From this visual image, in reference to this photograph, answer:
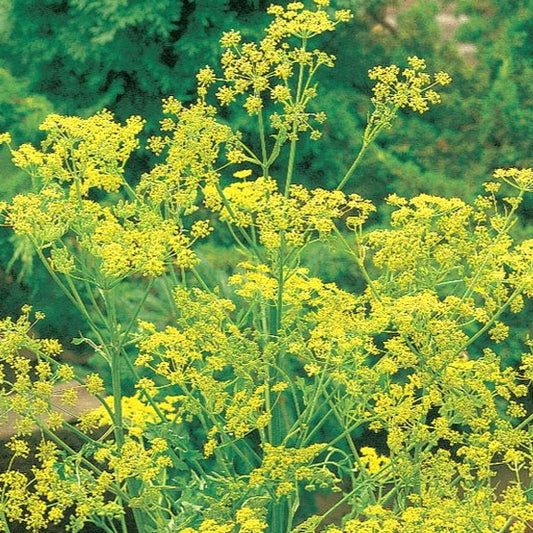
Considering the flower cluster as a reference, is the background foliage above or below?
below

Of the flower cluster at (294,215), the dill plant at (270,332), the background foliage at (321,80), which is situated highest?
the flower cluster at (294,215)

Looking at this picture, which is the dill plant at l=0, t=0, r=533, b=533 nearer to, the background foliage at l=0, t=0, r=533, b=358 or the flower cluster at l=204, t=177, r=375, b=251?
the flower cluster at l=204, t=177, r=375, b=251

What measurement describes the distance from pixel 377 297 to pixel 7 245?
3222 millimetres

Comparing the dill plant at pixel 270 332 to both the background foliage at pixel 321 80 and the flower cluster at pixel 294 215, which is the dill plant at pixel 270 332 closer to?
the flower cluster at pixel 294 215

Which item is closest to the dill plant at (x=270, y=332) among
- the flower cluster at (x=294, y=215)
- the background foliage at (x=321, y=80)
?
the flower cluster at (x=294, y=215)

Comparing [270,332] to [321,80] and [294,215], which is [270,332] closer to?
[294,215]

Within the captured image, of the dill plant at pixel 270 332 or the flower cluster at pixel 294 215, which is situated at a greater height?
the flower cluster at pixel 294 215

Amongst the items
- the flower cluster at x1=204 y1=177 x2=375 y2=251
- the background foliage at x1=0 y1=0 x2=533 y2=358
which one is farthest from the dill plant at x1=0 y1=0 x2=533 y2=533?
the background foliage at x1=0 y1=0 x2=533 y2=358

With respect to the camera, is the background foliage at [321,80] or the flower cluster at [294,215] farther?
the background foliage at [321,80]

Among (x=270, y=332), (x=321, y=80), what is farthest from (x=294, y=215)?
(x=321, y=80)

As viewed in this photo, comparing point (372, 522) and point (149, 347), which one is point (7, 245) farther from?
point (372, 522)

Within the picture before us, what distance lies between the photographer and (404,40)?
578 centimetres

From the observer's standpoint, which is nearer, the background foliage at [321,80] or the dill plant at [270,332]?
the dill plant at [270,332]

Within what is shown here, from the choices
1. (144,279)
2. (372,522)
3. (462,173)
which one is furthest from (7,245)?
(372,522)
